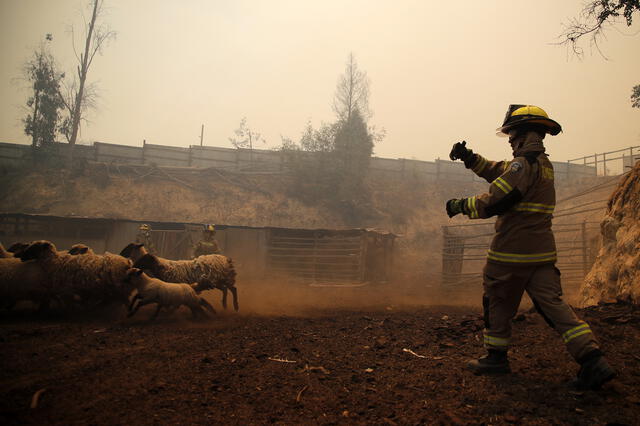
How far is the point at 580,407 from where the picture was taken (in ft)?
8.24

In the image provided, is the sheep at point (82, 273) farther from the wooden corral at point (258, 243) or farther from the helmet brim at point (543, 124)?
the wooden corral at point (258, 243)

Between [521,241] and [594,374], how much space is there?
110cm

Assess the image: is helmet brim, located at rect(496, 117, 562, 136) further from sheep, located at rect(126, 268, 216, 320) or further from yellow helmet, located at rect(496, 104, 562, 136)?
sheep, located at rect(126, 268, 216, 320)

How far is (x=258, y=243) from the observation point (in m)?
18.8

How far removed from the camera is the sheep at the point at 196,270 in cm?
770

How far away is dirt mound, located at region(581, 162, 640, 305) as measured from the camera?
→ 5.23 m

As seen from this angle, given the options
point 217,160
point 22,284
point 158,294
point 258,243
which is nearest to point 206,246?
point 158,294

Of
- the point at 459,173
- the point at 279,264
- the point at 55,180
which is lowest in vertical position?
the point at 279,264

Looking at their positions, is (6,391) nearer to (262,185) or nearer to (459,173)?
(262,185)

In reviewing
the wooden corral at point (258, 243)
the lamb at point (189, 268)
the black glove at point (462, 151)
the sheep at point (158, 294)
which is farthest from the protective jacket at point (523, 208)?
the wooden corral at point (258, 243)

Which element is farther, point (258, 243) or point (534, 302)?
point (258, 243)

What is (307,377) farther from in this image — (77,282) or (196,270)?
(196,270)

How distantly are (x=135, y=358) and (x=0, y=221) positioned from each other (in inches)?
697

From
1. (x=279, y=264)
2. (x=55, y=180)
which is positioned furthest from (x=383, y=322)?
(x=55, y=180)
